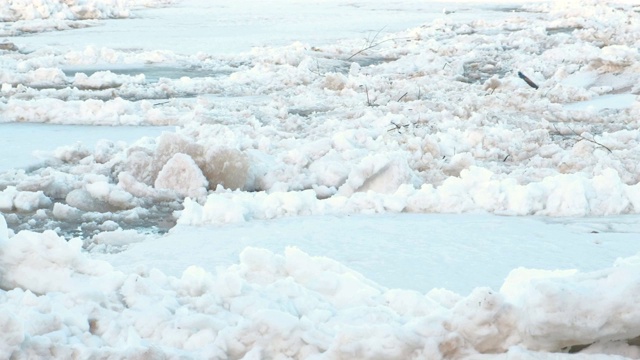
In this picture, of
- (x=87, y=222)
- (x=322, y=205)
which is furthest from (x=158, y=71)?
(x=322, y=205)

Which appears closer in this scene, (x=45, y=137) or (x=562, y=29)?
(x=45, y=137)

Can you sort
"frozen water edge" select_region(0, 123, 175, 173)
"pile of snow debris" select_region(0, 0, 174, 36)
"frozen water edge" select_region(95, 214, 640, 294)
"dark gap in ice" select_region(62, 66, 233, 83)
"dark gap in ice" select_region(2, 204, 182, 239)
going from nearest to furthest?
"frozen water edge" select_region(95, 214, 640, 294), "dark gap in ice" select_region(2, 204, 182, 239), "frozen water edge" select_region(0, 123, 175, 173), "dark gap in ice" select_region(62, 66, 233, 83), "pile of snow debris" select_region(0, 0, 174, 36)

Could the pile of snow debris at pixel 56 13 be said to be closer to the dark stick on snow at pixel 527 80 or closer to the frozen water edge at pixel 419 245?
the dark stick on snow at pixel 527 80

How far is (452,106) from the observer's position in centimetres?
626

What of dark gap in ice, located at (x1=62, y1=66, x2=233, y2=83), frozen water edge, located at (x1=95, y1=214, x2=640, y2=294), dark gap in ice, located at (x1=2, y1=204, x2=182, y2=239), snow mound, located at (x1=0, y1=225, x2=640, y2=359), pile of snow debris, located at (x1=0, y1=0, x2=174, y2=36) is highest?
snow mound, located at (x1=0, y1=225, x2=640, y2=359)

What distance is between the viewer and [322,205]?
3773 mm

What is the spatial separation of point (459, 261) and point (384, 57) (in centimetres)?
752

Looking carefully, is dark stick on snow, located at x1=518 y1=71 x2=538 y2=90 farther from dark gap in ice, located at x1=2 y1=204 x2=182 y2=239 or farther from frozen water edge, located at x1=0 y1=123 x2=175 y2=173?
dark gap in ice, located at x1=2 y1=204 x2=182 y2=239

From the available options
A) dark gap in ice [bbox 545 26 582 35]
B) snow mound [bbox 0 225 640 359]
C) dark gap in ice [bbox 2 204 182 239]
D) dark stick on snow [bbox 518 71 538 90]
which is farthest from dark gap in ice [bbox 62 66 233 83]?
snow mound [bbox 0 225 640 359]

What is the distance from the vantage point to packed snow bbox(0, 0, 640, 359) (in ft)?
5.86

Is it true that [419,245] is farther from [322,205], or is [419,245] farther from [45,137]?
[45,137]

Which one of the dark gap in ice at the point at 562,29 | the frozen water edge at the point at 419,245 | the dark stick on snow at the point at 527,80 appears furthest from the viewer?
the dark gap in ice at the point at 562,29

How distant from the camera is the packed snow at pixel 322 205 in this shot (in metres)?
1.79

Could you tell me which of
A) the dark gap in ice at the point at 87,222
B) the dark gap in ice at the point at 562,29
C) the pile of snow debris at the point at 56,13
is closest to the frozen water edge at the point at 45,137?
the dark gap in ice at the point at 87,222
